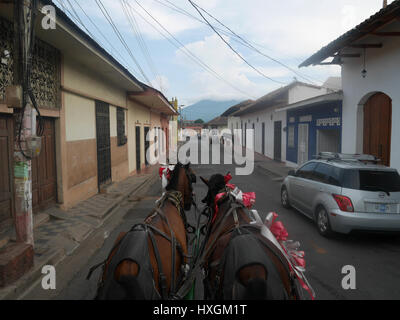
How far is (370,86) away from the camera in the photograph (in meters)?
8.98

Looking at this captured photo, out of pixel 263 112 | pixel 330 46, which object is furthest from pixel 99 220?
pixel 263 112

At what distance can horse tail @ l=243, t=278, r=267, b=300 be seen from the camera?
1.71m

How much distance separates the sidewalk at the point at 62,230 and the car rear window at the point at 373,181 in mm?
4872

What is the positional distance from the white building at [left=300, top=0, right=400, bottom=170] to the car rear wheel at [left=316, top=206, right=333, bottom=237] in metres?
3.48

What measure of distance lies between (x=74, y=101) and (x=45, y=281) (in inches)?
198

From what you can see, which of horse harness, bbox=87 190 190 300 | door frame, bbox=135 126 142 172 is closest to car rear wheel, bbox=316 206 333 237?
horse harness, bbox=87 190 190 300

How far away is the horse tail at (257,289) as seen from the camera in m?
1.71

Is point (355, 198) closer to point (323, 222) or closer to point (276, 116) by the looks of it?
point (323, 222)

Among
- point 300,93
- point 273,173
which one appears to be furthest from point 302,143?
point 300,93

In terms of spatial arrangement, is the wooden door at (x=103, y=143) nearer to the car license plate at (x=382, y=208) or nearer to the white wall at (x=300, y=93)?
the car license plate at (x=382, y=208)

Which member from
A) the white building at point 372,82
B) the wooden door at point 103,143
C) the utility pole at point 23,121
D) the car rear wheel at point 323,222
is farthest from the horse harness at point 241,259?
the wooden door at point 103,143

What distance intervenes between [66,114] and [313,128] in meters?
10.7

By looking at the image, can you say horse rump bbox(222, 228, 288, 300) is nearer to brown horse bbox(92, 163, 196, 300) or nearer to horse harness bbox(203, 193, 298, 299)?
horse harness bbox(203, 193, 298, 299)

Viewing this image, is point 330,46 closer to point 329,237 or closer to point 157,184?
point 329,237
